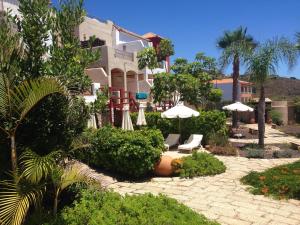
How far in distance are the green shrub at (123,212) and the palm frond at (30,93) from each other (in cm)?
206

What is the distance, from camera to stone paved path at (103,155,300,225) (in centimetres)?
700

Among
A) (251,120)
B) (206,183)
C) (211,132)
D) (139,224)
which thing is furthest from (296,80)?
(139,224)

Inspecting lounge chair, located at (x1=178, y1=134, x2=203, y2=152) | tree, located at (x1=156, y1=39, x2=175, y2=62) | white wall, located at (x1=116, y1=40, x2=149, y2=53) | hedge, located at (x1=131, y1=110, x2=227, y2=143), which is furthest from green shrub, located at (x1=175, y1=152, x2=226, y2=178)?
tree, located at (x1=156, y1=39, x2=175, y2=62)

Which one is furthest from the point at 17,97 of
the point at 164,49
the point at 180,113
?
the point at 164,49

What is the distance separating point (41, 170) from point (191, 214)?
3064mm

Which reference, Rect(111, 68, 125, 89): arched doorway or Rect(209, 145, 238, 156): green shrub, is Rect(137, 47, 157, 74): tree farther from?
Rect(209, 145, 238, 156): green shrub

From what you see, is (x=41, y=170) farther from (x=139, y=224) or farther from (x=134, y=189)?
(x=134, y=189)

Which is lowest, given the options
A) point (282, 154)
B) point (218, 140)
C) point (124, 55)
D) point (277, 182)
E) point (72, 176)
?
point (277, 182)

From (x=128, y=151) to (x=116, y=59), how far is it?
1762 centimetres

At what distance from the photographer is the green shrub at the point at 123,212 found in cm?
556

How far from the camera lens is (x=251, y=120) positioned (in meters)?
32.5

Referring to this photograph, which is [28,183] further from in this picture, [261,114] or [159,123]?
[159,123]

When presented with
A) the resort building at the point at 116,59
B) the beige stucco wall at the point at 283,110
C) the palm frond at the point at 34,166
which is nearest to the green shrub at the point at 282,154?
the resort building at the point at 116,59

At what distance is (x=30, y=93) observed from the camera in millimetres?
4941
